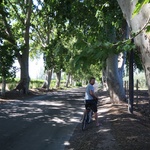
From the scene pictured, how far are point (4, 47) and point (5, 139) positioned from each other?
1681 centimetres

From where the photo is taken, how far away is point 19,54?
30.0 m

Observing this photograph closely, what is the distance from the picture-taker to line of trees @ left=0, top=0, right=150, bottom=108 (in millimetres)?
2721

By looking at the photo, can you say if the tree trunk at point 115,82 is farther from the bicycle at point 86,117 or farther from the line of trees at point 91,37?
the bicycle at point 86,117

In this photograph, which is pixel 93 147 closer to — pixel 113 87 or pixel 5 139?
pixel 5 139

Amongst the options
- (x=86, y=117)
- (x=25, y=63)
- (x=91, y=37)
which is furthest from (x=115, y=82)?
(x=91, y=37)

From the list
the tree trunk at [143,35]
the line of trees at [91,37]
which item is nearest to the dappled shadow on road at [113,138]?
the line of trees at [91,37]

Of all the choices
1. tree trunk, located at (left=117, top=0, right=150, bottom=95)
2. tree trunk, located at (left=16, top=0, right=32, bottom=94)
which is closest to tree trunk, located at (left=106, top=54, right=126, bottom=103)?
tree trunk, located at (left=16, top=0, right=32, bottom=94)

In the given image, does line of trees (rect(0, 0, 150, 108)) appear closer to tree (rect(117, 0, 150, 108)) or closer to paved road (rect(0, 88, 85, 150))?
tree (rect(117, 0, 150, 108))

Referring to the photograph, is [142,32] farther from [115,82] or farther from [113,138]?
[115,82]

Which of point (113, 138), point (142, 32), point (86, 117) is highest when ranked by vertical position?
point (142, 32)

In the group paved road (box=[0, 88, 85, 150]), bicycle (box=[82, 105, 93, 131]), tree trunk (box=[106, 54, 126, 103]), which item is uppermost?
tree trunk (box=[106, 54, 126, 103])

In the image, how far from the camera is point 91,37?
311 centimetres

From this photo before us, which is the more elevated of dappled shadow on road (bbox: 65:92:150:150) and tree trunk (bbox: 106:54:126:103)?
tree trunk (bbox: 106:54:126:103)

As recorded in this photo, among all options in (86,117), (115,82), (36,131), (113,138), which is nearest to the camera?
(113,138)
